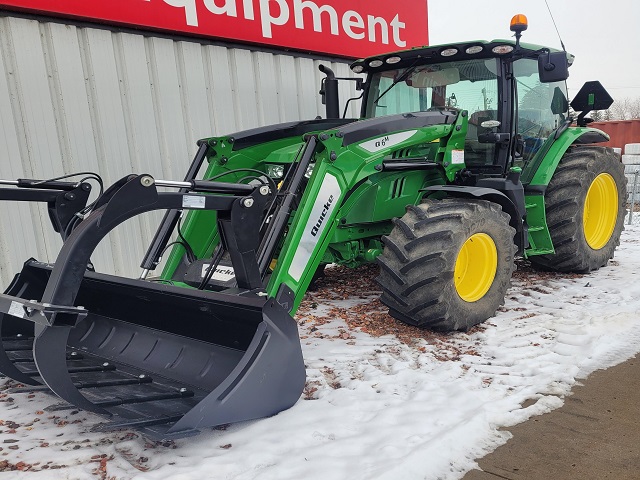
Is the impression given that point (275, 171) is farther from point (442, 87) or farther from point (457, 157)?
point (442, 87)

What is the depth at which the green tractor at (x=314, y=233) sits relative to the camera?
9.04 feet

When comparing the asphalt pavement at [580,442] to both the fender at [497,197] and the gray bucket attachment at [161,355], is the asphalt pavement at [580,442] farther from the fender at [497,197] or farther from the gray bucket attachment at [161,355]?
the fender at [497,197]

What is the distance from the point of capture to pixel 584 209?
5785 millimetres

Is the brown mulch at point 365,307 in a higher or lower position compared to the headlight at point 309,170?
lower

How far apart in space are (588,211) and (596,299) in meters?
1.47

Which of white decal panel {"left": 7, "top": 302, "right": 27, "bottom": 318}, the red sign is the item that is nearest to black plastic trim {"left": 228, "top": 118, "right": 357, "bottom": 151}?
the red sign

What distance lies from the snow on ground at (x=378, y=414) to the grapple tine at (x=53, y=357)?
39 centimetres

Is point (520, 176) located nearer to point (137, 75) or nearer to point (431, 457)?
point (431, 457)

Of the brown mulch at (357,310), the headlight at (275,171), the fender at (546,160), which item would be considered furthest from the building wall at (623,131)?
the headlight at (275,171)

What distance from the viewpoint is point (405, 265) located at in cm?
390

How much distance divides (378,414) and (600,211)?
4.28 meters

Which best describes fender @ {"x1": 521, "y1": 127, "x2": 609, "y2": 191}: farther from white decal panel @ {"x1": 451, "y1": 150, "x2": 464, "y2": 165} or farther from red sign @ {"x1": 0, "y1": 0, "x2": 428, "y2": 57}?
red sign @ {"x1": 0, "y1": 0, "x2": 428, "y2": 57}

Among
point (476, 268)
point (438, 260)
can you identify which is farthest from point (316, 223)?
point (476, 268)

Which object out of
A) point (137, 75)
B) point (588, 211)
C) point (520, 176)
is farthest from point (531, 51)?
point (137, 75)
